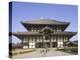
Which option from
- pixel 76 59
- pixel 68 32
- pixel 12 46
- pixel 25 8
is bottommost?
pixel 76 59

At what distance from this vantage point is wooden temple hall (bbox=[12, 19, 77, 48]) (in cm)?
298

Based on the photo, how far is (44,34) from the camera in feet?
10.1

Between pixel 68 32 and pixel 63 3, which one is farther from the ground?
pixel 63 3

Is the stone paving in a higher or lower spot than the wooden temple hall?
lower

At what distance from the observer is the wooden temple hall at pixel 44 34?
2.98 meters

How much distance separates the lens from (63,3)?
3.21 metres

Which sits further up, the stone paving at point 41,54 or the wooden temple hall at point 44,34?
the wooden temple hall at point 44,34

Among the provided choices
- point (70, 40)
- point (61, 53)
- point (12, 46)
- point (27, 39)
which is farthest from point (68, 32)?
point (12, 46)

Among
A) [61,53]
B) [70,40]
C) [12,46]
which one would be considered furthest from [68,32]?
[12,46]

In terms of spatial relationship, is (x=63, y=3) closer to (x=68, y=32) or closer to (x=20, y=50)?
(x=68, y=32)

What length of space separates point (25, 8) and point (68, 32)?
0.84 meters

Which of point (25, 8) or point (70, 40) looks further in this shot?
point (70, 40)

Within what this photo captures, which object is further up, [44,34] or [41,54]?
[44,34]

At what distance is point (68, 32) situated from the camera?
320cm
